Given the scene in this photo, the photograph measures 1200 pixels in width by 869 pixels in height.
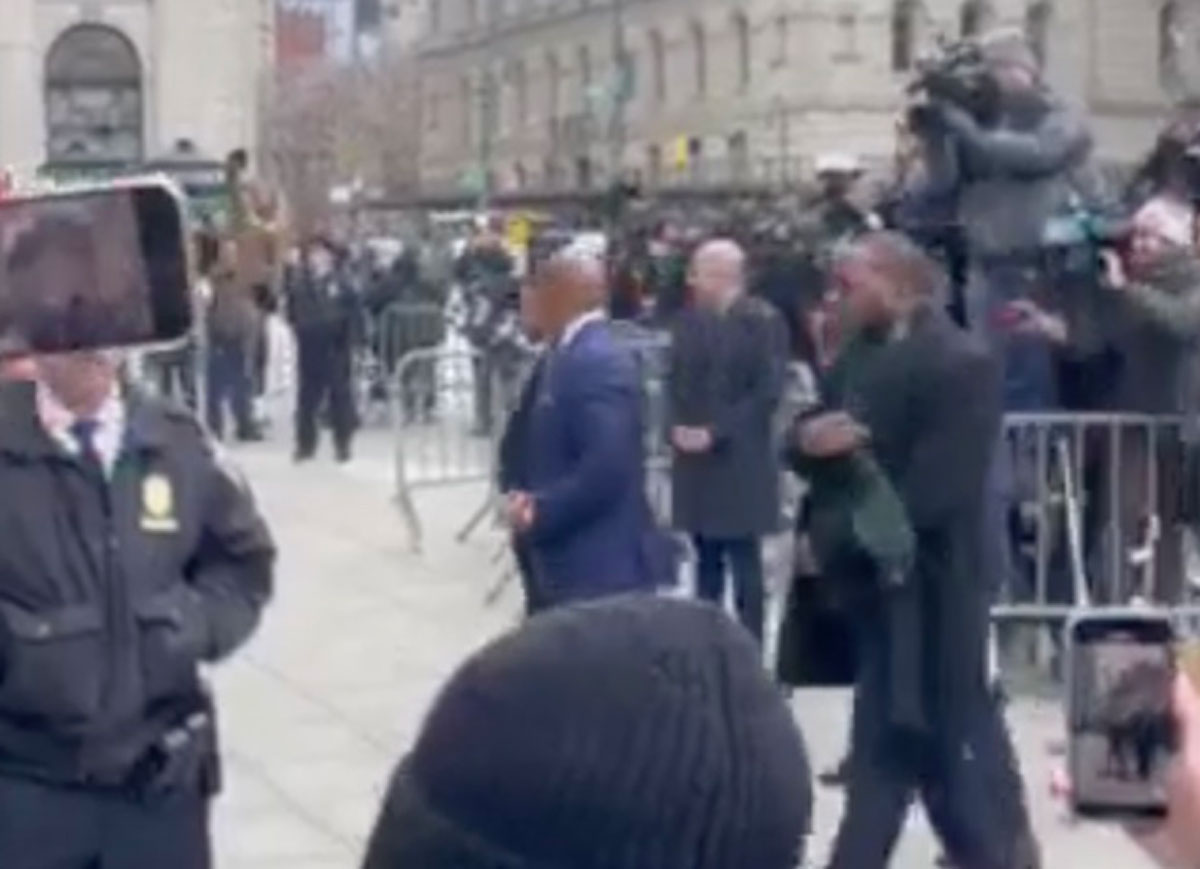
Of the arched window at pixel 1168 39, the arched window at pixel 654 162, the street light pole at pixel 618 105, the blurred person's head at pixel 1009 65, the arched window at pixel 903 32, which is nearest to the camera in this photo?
the blurred person's head at pixel 1009 65

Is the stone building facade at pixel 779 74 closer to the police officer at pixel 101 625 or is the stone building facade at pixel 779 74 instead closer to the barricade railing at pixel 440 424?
the barricade railing at pixel 440 424

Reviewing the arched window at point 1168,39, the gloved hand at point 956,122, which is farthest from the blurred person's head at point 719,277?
the arched window at point 1168,39

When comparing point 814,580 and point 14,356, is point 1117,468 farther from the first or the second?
point 14,356

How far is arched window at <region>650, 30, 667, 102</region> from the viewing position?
95.6m

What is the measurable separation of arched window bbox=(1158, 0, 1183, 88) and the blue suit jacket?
75639mm

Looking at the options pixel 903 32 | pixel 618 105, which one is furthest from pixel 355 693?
pixel 903 32

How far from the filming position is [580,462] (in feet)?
32.0

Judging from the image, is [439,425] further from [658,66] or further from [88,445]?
[658,66]

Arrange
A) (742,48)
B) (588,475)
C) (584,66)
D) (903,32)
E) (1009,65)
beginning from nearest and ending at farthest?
(588,475) → (1009,65) → (903,32) → (742,48) → (584,66)

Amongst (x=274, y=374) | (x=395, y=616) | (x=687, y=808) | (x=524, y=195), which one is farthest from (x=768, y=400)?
(x=524, y=195)

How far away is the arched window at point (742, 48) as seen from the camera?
88812mm

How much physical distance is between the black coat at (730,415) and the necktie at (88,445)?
23.2ft

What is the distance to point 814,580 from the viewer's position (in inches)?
366

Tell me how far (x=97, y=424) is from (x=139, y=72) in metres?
50.2
